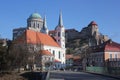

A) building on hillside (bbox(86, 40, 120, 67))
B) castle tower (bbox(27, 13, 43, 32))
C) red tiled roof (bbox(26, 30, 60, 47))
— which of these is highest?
castle tower (bbox(27, 13, 43, 32))

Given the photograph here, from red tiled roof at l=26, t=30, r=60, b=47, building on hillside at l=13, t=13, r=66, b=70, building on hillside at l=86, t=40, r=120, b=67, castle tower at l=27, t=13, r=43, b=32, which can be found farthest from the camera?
castle tower at l=27, t=13, r=43, b=32

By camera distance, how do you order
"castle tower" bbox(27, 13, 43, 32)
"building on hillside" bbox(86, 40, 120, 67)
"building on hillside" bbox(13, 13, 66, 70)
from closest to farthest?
"building on hillside" bbox(86, 40, 120, 67) → "building on hillside" bbox(13, 13, 66, 70) → "castle tower" bbox(27, 13, 43, 32)

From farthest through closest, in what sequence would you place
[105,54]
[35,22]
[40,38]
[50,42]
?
1. [35,22]
2. [50,42]
3. [40,38]
4. [105,54]

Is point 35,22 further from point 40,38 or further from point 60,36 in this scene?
point 40,38

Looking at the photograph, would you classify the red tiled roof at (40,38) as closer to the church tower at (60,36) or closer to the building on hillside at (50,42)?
the building on hillside at (50,42)

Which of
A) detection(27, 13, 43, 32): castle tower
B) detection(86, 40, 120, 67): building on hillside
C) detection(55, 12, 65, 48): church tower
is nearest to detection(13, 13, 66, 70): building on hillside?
detection(55, 12, 65, 48): church tower

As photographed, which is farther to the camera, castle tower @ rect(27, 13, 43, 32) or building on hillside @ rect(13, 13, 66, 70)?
castle tower @ rect(27, 13, 43, 32)

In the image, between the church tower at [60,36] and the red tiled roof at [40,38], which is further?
the church tower at [60,36]

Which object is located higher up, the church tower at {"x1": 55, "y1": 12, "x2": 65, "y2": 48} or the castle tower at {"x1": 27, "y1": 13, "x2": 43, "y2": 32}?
the castle tower at {"x1": 27, "y1": 13, "x2": 43, "y2": 32}

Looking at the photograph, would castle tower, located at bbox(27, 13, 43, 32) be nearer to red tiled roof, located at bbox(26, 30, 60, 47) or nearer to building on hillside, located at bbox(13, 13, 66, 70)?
building on hillside, located at bbox(13, 13, 66, 70)

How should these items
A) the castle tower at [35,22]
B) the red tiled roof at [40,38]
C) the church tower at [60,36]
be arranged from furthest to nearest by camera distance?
1. the castle tower at [35,22]
2. the church tower at [60,36]
3. the red tiled roof at [40,38]

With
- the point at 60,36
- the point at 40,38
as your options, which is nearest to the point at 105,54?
the point at 40,38

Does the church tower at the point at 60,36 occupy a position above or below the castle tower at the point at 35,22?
below

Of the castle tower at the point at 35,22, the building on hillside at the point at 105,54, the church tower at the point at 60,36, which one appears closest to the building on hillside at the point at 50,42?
the church tower at the point at 60,36
